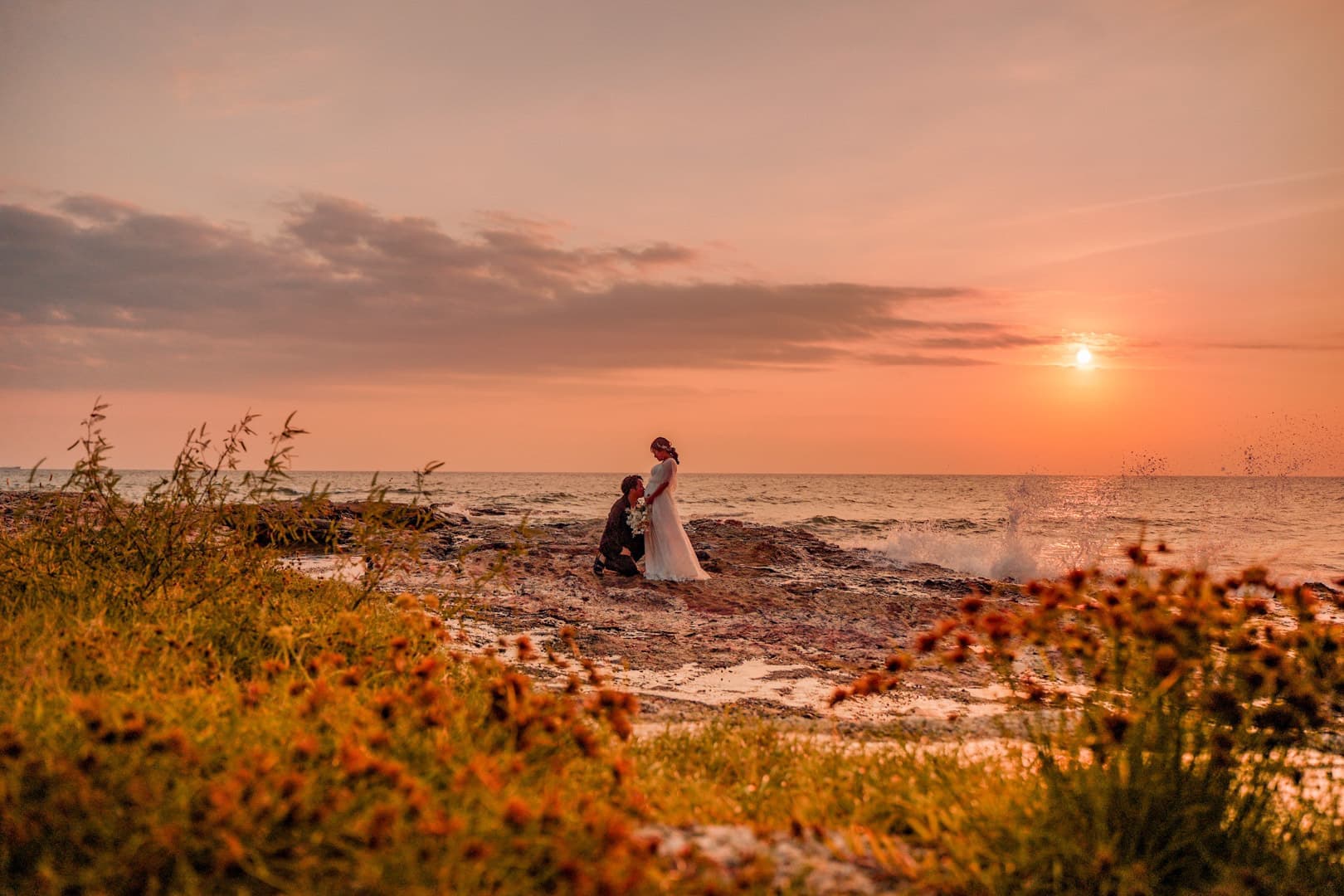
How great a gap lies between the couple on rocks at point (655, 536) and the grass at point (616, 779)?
9.55 metres

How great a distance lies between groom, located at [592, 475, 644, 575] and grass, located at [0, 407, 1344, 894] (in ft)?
32.3

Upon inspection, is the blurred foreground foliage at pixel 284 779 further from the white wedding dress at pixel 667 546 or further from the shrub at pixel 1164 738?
the white wedding dress at pixel 667 546

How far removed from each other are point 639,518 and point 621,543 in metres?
0.64

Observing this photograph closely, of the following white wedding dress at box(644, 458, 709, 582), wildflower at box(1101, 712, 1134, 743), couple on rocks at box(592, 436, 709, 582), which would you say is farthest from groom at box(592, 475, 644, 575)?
wildflower at box(1101, 712, 1134, 743)

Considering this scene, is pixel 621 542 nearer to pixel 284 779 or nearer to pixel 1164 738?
pixel 1164 738

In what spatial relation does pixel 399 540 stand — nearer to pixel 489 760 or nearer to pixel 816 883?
pixel 489 760

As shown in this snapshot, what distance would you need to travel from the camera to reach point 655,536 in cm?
1485

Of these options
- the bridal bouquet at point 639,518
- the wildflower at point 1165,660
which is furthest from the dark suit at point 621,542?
the wildflower at point 1165,660

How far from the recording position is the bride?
14.7 m

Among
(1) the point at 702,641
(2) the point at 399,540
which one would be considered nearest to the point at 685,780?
(2) the point at 399,540

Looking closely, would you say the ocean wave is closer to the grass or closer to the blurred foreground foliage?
the grass

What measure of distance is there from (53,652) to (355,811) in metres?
2.41

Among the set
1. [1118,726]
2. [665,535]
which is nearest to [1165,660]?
[1118,726]

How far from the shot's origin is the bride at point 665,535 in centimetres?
1468
